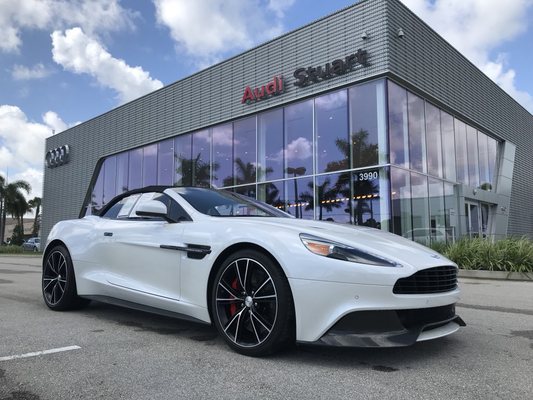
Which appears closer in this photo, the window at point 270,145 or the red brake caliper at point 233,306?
the red brake caliper at point 233,306

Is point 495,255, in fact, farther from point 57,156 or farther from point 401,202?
point 57,156

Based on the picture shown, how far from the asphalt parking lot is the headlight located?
2.41 feet

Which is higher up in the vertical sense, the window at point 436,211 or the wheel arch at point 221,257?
the window at point 436,211

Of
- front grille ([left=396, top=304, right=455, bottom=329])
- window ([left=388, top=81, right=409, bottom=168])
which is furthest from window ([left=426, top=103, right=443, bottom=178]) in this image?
front grille ([left=396, top=304, right=455, bottom=329])

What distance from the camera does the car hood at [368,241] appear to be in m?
3.34

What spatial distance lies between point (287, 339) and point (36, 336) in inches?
91.8

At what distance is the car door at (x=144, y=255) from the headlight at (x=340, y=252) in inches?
51.0

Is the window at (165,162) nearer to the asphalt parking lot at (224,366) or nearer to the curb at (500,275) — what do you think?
the curb at (500,275)

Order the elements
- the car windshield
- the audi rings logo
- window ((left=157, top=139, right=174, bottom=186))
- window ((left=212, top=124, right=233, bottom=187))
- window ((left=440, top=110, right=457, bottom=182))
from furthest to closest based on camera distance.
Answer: the audi rings logo
window ((left=157, top=139, right=174, bottom=186))
window ((left=212, top=124, right=233, bottom=187))
window ((left=440, top=110, right=457, bottom=182))
the car windshield

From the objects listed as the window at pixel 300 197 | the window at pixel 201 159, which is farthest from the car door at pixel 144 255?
the window at pixel 201 159

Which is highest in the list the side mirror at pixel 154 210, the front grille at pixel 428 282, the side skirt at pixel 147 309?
the side mirror at pixel 154 210

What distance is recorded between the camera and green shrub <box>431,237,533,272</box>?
10984mm

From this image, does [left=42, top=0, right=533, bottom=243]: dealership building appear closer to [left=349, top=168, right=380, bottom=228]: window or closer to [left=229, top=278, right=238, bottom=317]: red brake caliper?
[left=349, top=168, right=380, bottom=228]: window

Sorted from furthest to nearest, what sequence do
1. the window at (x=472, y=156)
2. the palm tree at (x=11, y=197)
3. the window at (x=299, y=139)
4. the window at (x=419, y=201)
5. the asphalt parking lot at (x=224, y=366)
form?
the palm tree at (x=11, y=197) < the window at (x=472, y=156) < the window at (x=299, y=139) < the window at (x=419, y=201) < the asphalt parking lot at (x=224, y=366)
